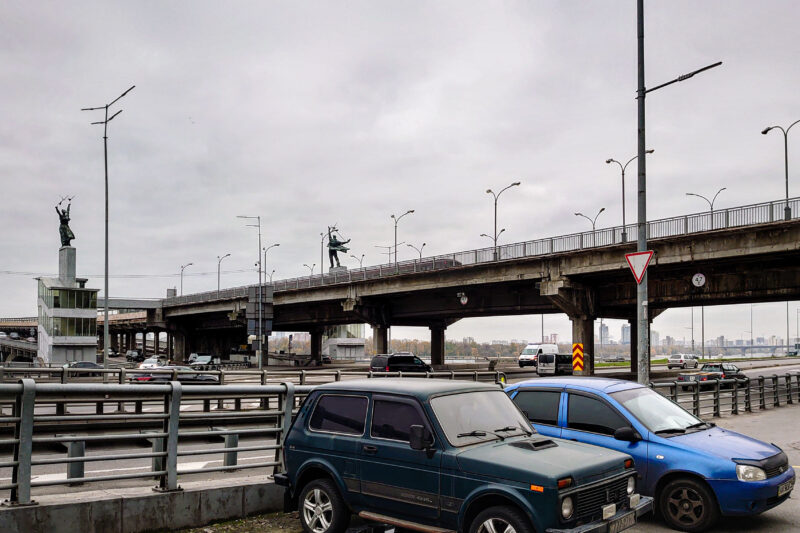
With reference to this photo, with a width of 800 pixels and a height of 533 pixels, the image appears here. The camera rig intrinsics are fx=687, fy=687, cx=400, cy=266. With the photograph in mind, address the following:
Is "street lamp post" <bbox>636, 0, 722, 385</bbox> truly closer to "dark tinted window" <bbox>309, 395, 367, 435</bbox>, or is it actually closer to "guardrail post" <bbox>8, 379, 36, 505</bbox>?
"dark tinted window" <bbox>309, 395, 367, 435</bbox>

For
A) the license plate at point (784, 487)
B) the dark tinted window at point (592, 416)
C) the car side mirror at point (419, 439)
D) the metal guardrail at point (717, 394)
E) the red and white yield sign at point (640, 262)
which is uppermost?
the red and white yield sign at point (640, 262)

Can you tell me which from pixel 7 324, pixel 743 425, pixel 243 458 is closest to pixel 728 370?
pixel 743 425

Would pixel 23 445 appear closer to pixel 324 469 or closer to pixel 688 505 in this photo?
pixel 324 469

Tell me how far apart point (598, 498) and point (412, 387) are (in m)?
1.99

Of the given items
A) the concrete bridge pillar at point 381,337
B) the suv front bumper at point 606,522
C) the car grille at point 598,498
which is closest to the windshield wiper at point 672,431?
the suv front bumper at point 606,522

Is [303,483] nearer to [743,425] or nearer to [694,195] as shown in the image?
[743,425]

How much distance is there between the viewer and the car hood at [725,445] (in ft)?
26.2

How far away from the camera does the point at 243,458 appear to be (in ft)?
44.1

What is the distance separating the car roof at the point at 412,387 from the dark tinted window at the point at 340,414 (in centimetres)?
11

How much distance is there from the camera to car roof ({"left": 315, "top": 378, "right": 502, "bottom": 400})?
22.0ft

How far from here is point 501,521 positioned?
19.2 feet

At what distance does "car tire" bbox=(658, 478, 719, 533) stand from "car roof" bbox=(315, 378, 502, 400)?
8.68 feet

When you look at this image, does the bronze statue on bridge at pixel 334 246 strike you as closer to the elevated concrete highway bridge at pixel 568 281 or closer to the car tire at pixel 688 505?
the elevated concrete highway bridge at pixel 568 281

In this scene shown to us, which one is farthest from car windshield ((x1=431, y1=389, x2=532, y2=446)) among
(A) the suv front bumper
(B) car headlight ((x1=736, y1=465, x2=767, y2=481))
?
(B) car headlight ((x1=736, y1=465, x2=767, y2=481))
